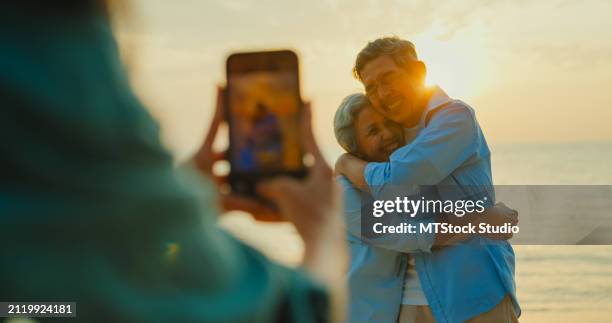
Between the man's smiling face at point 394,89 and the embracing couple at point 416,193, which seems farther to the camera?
the man's smiling face at point 394,89

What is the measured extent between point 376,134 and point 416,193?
0.81 feet

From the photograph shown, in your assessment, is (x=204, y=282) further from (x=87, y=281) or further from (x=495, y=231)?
(x=495, y=231)

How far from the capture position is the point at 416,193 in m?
2.43

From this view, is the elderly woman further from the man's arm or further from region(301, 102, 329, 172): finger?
region(301, 102, 329, 172): finger

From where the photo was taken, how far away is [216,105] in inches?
42.0

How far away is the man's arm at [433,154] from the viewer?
2350 mm

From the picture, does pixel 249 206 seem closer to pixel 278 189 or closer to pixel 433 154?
pixel 278 189

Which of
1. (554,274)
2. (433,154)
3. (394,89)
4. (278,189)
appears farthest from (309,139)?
(554,274)

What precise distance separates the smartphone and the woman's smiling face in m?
1.43

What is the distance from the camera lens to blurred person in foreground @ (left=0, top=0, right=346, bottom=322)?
0.67 m

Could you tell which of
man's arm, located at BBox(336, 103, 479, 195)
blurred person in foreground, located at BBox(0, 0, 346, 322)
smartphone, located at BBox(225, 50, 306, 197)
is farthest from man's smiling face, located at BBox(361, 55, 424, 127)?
blurred person in foreground, located at BBox(0, 0, 346, 322)

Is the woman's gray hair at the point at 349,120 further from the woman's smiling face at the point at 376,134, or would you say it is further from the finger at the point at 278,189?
the finger at the point at 278,189

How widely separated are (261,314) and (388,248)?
1.63 meters

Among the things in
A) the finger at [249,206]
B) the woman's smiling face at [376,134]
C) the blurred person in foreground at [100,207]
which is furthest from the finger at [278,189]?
the woman's smiling face at [376,134]
